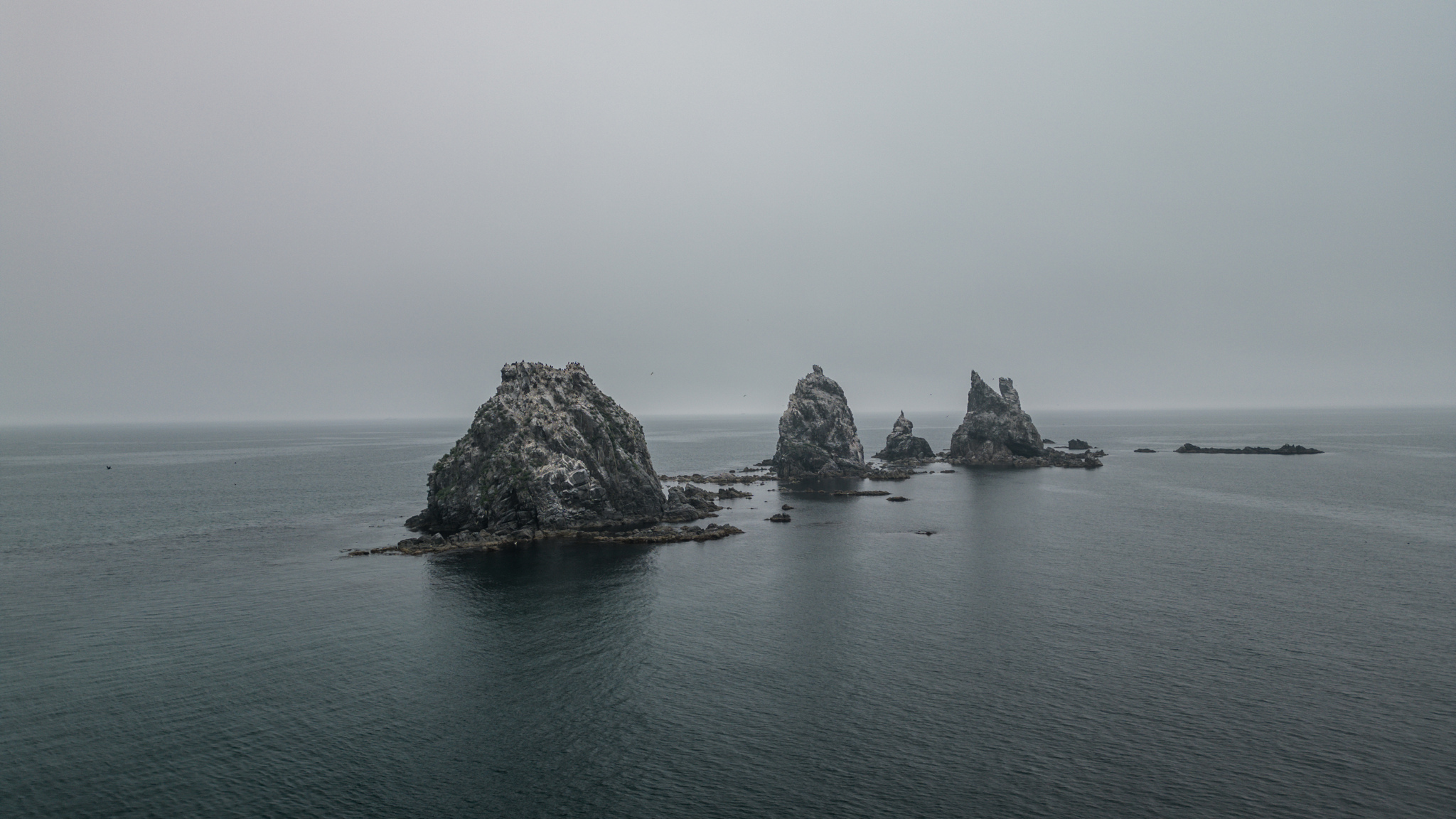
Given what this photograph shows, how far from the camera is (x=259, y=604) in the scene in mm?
64188

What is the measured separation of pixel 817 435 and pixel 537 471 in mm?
94612

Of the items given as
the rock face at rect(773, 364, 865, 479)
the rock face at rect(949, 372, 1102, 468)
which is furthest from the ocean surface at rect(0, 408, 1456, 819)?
the rock face at rect(949, 372, 1102, 468)

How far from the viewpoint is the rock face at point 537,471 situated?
9756 centimetres

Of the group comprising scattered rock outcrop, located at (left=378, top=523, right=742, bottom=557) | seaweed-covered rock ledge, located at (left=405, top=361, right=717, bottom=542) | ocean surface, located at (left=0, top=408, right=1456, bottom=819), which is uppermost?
seaweed-covered rock ledge, located at (left=405, top=361, right=717, bottom=542)

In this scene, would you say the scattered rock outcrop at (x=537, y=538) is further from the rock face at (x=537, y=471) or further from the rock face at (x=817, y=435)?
the rock face at (x=817, y=435)

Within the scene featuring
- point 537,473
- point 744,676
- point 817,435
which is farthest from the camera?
point 817,435

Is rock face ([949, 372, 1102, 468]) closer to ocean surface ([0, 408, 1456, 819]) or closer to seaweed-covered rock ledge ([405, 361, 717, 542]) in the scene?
ocean surface ([0, 408, 1456, 819])

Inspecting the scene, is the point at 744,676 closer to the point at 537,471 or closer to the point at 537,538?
the point at 537,538

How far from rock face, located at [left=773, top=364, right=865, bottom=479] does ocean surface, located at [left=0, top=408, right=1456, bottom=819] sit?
78602mm

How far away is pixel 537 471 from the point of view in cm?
9894

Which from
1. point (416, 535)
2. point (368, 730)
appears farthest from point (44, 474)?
point (368, 730)

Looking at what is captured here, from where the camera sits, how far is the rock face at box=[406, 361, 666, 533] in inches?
3841

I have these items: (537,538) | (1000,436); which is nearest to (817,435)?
(1000,436)

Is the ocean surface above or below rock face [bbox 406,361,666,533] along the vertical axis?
below
